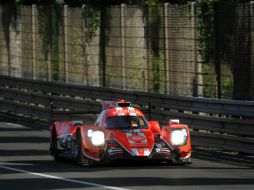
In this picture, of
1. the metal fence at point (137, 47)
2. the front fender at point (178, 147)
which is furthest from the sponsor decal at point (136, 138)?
the metal fence at point (137, 47)

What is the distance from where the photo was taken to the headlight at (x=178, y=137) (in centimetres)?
1980

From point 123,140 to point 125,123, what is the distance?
0.87 meters

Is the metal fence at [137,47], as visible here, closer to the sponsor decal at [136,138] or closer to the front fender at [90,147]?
the sponsor decal at [136,138]

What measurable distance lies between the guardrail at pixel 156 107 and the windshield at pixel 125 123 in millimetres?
1460

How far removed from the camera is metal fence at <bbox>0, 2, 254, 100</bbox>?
883 inches

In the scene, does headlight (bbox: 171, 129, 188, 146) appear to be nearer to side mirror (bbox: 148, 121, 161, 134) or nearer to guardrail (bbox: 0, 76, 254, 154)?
side mirror (bbox: 148, 121, 161, 134)

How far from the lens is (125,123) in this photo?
2011 cm

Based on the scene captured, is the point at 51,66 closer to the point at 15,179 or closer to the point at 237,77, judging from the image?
the point at 237,77

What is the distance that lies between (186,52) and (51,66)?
904cm

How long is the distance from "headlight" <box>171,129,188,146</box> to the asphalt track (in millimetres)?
478

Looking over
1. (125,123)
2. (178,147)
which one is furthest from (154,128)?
(178,147)

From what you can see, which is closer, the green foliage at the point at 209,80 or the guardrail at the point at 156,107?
the guardrail at the point at 156,107

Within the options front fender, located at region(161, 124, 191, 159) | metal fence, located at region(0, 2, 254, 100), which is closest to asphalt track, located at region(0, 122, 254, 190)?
front fender, located at region(161, 124, 191, 159)

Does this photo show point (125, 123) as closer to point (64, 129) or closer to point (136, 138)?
point (136, 138)
